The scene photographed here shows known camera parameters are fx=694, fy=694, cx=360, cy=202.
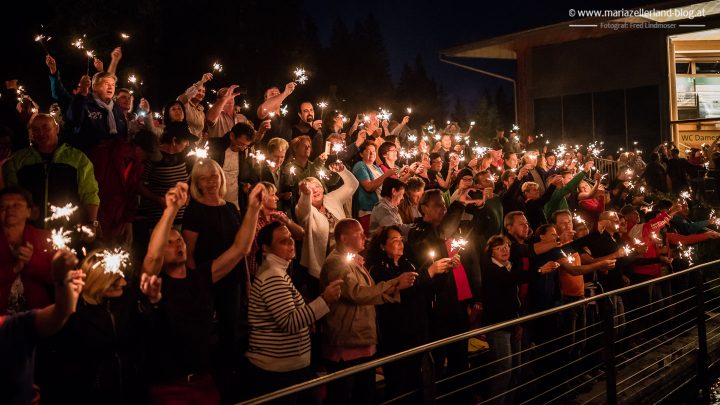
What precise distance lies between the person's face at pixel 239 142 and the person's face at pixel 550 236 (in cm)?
353

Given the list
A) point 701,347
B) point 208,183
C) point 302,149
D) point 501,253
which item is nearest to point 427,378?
point 208,183

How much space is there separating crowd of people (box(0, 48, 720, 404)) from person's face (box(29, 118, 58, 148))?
0.01m

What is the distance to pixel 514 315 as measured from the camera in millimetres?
7211

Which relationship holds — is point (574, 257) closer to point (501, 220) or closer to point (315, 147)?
point (501, 220)

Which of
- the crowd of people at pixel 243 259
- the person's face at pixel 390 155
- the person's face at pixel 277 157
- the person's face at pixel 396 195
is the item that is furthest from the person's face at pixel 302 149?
the person's face at pixel 390 155

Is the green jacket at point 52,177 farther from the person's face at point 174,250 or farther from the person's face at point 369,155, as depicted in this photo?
the person's face at point 369,155

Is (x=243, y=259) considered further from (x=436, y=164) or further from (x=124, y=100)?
(x=436, y=164)

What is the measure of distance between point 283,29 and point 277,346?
34.5 metres

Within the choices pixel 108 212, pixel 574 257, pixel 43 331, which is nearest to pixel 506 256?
pixel 574 257

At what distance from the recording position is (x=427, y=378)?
4.55 m

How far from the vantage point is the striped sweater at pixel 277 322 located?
5207mm

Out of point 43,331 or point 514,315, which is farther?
point 514,315

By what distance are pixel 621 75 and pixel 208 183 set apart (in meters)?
24.7

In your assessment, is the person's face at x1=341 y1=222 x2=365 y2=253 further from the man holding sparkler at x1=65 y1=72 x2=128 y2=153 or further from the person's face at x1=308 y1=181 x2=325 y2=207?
the man holding sparkler at x1=65 y1=72 x2=128 y2=153
